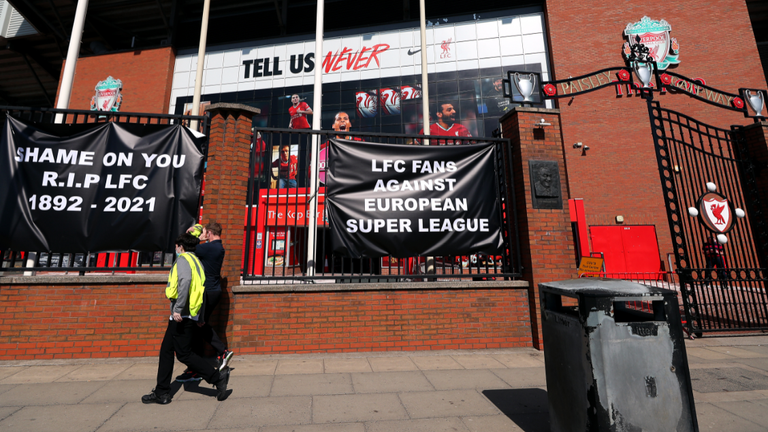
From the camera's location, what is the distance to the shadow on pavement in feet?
9.55

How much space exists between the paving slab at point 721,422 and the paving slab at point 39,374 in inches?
276

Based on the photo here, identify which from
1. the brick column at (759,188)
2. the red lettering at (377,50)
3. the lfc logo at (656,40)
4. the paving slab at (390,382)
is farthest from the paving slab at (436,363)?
the lfc logo at (656,40)

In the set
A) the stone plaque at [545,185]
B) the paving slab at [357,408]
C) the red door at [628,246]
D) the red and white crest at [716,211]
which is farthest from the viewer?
the red door at [628,246]

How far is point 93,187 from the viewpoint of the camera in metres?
A: 4.97

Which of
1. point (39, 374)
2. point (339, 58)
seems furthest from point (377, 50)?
point (39, 374)

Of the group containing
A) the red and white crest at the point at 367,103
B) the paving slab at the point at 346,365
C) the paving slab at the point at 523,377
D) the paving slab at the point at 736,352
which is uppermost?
the red and white crest at the point at 367,103

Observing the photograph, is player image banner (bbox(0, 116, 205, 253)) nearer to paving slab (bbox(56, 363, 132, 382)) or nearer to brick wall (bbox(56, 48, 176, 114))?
paving slab (bbox(56, 363, 132, 382))

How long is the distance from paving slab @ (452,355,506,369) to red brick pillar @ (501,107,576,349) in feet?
3.14

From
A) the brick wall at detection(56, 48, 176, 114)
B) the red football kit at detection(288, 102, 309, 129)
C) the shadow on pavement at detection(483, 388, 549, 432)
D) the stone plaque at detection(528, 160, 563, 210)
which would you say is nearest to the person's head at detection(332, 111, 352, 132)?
the red football kit at detection(288, 102, 309, 129)

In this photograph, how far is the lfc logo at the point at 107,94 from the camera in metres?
21.6

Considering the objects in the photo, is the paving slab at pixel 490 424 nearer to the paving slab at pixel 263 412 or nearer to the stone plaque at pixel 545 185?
the paving slab at pixel 263 412

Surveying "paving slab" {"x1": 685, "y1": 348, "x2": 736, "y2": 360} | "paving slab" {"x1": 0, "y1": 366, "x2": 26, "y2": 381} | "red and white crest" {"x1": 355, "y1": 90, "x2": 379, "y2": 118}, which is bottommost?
"paving slab" {"x1": 685, "y1": 348, "x2": 736, "y2": 360}

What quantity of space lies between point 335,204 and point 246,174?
153 centimetres

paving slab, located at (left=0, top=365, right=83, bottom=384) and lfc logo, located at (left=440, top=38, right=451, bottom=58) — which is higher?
lfc logo, located at (left=440, top=38, right=451, bottom=58)
